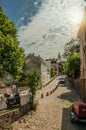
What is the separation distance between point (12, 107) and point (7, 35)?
15.0m

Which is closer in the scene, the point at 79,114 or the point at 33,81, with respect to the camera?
the point at 79,114

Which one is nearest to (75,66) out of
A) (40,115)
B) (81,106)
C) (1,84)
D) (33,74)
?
(1,84)

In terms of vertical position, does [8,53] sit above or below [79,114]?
above

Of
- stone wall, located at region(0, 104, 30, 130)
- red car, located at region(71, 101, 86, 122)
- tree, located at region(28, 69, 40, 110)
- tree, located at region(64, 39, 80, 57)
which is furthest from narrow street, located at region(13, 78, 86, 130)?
tree, located at region(64, 39, 80, 57)

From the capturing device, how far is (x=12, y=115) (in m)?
29.4

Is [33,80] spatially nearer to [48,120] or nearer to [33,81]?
[33,81]

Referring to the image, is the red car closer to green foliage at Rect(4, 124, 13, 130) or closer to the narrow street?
the narrow street

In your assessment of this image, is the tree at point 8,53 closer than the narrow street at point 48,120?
No

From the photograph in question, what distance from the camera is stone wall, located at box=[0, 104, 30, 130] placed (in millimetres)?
26734

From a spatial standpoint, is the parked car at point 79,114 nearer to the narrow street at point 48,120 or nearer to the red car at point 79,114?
the red car at point 79,114

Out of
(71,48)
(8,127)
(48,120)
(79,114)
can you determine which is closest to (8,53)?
(48,120)

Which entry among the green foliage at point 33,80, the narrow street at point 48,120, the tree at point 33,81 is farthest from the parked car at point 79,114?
the green foliage at point 33,80

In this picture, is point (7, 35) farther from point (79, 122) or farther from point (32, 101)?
point (79, 122)

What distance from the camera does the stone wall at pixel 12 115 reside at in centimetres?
2673
